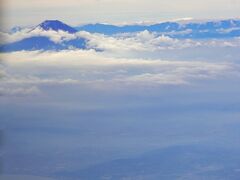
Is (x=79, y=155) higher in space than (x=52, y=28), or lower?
lower

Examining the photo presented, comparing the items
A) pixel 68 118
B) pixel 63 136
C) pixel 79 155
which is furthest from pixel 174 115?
pixel 79 155

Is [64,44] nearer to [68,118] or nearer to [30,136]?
[68,118]

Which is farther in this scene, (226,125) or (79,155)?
(226,125)

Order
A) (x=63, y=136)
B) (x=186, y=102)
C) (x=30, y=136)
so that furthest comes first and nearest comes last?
(x=186, y=102), (x=63, y=136), (x=30, y=136)

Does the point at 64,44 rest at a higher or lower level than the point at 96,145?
higher

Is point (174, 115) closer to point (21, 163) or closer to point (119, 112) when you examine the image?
point (119, 112)

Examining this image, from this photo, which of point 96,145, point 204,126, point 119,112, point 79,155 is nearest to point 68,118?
point 119,112

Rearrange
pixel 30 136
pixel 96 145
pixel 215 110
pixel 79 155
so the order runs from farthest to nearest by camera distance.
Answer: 1. pixel 215 110
2. pixel 30 136
3. pixel 96 145
4. pixel 79 155

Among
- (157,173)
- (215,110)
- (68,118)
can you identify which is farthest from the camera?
(215,110)

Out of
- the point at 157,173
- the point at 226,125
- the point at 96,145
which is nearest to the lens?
the point at 157,173
